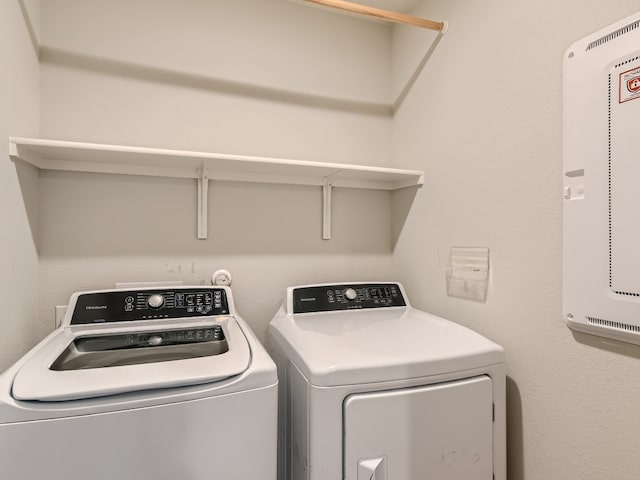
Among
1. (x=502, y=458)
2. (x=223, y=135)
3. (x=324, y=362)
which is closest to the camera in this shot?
(x=324, y=362)

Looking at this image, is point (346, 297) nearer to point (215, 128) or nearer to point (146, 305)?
point (146, 305)

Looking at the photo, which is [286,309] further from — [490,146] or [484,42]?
[484,42]

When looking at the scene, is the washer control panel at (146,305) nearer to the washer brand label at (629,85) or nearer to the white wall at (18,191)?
the white wall at (18,191)

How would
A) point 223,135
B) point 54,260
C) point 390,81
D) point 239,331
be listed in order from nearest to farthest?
point 239,331 < point 54,260 < point 223,135 < point 390,81

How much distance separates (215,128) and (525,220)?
1.46 metres

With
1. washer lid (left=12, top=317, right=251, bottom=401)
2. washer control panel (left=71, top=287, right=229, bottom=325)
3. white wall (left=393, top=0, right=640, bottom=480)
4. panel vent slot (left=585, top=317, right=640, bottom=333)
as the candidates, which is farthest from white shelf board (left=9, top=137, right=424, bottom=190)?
panel vent slot (left=585, top=317, right=640, bottom=333)

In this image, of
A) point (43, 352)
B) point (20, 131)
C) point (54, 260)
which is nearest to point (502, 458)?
point (43, 352)

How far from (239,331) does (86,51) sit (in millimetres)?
1433

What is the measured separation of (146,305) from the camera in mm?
1479

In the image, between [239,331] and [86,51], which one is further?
[86,51]

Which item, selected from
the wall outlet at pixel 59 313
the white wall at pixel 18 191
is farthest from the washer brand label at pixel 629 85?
the wall outlet at pixel 59 313

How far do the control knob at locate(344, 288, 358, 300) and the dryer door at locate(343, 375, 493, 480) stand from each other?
70 centimetres

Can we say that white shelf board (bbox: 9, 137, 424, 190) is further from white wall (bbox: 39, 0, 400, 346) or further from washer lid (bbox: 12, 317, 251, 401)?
washer lid (bbox: 12, 317, 251, 401)

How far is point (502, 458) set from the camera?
4.00 feet
